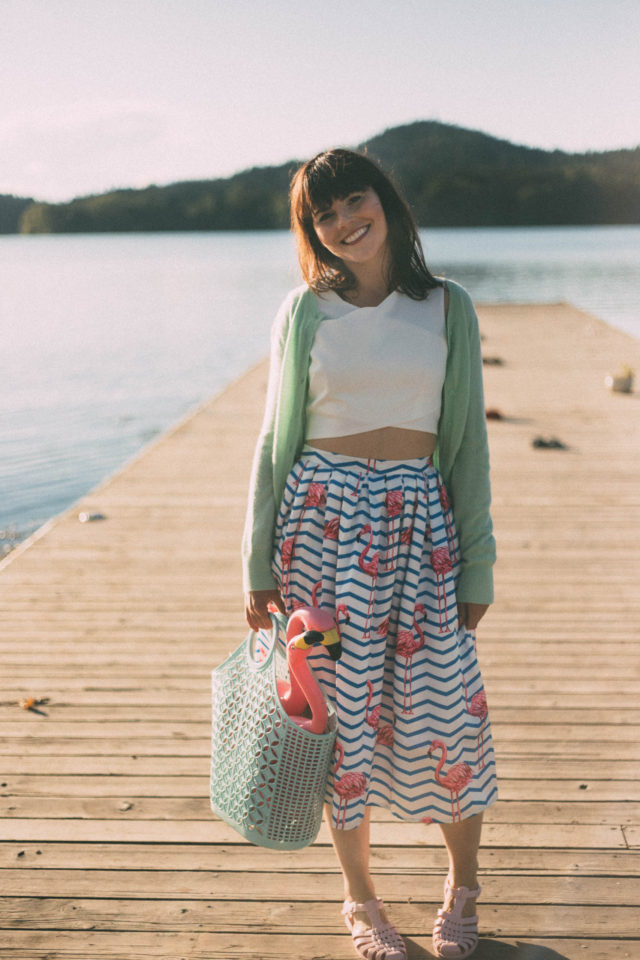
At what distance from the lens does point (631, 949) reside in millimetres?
1804

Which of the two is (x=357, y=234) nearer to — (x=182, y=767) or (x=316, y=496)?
(x=316, y=496)

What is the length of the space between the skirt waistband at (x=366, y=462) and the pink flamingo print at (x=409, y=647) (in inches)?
10.4

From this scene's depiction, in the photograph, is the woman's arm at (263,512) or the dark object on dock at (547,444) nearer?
the woman's arm at (263,512)

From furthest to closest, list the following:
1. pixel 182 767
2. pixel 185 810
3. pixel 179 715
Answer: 1. pixel 179 715
2. pixel 182 767
3. pixel 185 810

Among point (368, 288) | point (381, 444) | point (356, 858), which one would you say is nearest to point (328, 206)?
point (368, 288)

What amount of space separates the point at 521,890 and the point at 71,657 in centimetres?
181

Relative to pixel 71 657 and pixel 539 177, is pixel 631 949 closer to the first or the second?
pixel 71 657

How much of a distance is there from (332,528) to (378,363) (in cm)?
32

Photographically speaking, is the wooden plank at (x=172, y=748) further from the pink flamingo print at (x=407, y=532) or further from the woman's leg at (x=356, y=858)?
the pink flamingo print at (x=407, y=532)

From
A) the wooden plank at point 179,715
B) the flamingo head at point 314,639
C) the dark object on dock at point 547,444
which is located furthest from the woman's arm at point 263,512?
the dark object on dock at point 547,444

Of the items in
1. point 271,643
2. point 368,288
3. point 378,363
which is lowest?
point 271,643

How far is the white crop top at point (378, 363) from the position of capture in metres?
1.66

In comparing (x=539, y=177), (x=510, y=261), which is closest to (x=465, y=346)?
(x=510, y=261)

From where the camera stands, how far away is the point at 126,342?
19359mm
